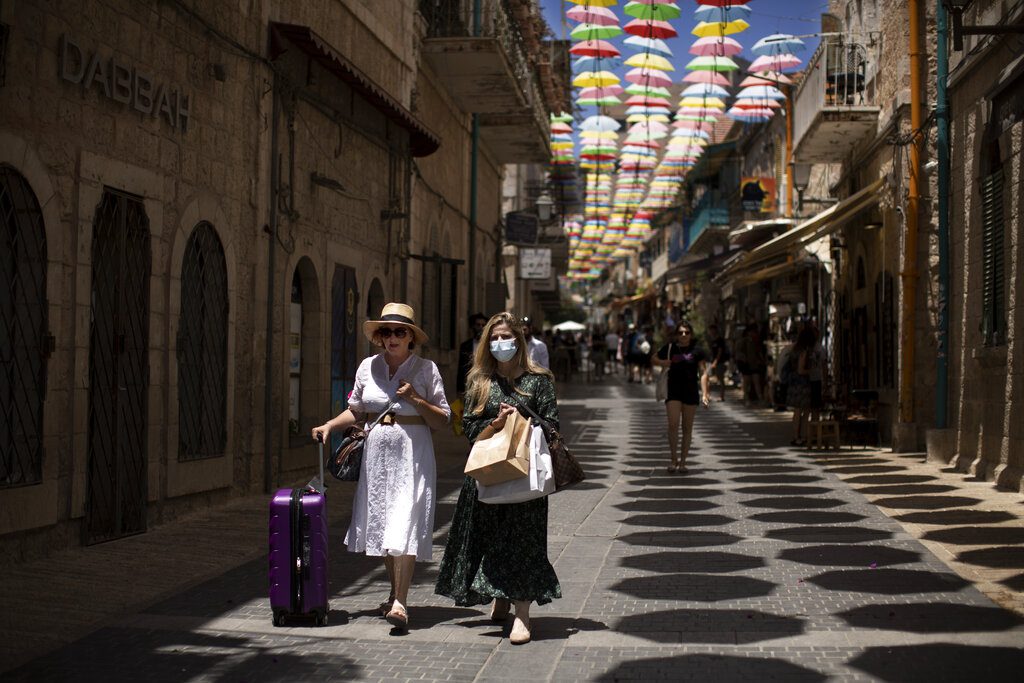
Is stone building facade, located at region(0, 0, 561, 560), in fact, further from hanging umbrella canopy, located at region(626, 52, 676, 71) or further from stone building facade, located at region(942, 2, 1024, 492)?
stone building facade, located at region(942, 2, 1024, 492)

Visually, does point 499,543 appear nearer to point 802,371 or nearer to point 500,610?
point 500,610

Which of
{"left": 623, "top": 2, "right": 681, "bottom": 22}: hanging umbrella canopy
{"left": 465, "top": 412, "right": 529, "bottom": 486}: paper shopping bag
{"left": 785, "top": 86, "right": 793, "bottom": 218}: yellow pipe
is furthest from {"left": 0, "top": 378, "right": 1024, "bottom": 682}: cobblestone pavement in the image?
{"left": 785, "top": 86, "right": 793, "bottom": 218}: yellow pipe

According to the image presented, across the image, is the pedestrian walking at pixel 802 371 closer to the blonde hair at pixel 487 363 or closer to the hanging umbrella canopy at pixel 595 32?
the hanging umbrella canopy at pixel 595 32

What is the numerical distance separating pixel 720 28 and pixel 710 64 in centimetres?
266

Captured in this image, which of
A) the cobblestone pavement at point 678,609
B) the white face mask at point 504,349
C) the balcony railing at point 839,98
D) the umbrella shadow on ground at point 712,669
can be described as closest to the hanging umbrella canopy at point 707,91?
the balcony railing at point 839,98

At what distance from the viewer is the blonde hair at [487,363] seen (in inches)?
241

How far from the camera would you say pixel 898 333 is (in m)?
17.1

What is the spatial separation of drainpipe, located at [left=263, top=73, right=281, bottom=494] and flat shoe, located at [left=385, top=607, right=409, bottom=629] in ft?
20.4

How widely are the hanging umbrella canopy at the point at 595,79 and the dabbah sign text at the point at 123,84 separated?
1290 centimetres

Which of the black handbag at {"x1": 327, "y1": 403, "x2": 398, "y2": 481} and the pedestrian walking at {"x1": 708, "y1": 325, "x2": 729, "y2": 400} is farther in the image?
the pedestrian walking at {"x1": 708, "y1": 325, "x2": 729, "y2": 400}

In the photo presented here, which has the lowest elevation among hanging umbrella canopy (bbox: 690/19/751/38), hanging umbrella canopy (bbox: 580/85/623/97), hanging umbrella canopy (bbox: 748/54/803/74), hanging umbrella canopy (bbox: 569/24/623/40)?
Answer: hanging umbrella canopy (bbox: 690/19/751/38)

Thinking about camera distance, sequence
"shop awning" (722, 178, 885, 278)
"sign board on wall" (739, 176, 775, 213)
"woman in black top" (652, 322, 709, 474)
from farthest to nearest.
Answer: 1. "sign board on wall" (739, 176, 775, 213)
2. "shop awning" (722, 178, 885, 278)
3. "woman in black top" (652, 322, 709, 474)

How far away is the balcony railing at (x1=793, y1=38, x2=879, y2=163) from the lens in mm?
19078

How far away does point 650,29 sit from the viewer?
18.7m
